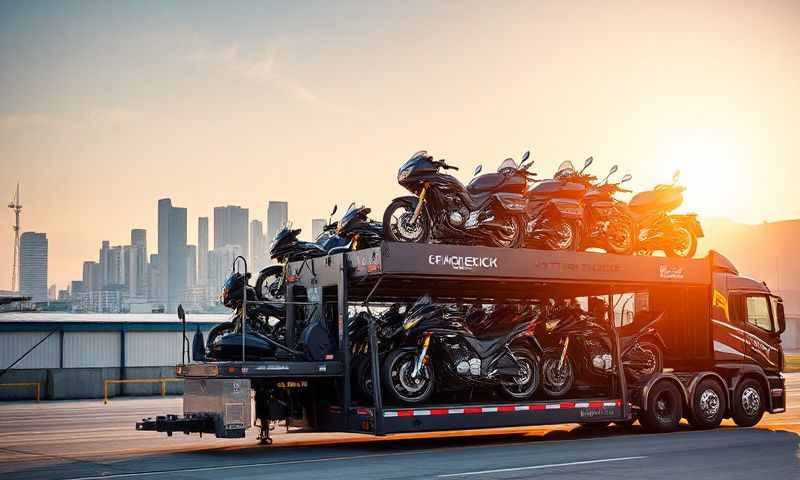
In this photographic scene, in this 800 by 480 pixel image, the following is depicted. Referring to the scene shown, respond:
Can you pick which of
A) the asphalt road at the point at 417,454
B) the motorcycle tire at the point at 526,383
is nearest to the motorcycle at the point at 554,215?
the motorcycle tire at the point at 526,383

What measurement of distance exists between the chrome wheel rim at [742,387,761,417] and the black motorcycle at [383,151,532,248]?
5.96 m

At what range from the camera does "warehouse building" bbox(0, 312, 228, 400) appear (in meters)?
33.9

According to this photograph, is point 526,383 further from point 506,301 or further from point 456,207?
point 456,207

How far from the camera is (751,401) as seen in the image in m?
18.8

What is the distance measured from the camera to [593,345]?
17.3m

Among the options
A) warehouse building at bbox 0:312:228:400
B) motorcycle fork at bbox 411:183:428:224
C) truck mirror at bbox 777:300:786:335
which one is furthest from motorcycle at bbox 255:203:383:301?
warehouse building at bbox 0:312:228:400

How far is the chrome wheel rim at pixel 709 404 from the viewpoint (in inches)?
710

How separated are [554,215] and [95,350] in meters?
24.4

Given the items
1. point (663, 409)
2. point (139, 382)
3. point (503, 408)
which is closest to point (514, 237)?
point (503, 408)

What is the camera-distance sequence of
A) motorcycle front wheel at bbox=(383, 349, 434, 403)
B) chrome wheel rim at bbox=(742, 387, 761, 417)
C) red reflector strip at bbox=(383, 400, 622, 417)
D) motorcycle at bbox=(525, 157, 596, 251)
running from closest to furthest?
1. red reflector strip at bbox=(383, 400, 622, 417)
2. motorcycle front wheel at bbox=(383, 349, 434, 403)
3. motorcycle at bbox=(525, 157, 596, 251)
4. chrome wheel rim at bbox=(742, 387, 761, 417)

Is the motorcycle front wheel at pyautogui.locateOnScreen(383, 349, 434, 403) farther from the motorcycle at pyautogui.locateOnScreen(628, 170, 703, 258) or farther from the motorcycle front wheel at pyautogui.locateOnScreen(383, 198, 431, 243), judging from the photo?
the motorcycle at pyautogui.locateOnScreen(628, 170, 703, 258)

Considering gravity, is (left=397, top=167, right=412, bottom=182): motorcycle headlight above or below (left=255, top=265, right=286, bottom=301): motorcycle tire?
above

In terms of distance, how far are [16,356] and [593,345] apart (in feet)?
82.3

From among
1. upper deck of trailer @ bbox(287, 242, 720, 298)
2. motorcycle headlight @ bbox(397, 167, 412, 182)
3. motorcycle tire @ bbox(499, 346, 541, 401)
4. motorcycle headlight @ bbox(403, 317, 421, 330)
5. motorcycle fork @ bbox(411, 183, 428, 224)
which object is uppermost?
motorcycle headlight @ bbox(397, 167, 412, 182)
